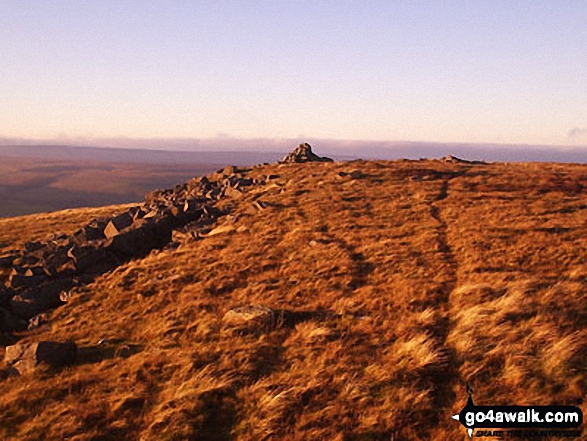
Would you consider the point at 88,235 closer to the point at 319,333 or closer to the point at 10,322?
the point at 10,322

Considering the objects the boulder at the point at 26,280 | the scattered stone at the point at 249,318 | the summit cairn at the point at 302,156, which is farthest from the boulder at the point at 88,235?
the summit cairn at the point at 302,156

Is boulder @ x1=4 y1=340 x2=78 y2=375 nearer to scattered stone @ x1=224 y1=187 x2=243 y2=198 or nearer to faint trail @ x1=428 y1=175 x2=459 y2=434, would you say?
faint trail @ x1=428 y1=175 x2=459 y2=434

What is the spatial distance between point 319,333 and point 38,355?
7.40 m

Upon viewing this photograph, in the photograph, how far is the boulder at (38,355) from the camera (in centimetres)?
1045

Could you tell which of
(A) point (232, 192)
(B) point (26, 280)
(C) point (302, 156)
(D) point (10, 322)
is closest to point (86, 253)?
(B) point (26, 280)

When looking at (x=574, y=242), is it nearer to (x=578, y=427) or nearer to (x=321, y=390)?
(x=578, y=427)

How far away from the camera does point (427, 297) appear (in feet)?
42.3

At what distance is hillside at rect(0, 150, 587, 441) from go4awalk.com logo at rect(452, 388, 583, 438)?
264 millimetres

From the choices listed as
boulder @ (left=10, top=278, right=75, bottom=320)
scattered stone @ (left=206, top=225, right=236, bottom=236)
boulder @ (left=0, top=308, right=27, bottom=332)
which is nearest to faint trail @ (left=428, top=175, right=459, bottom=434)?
scattered stone @ (left=206, top=225, right=236, bottom=236)

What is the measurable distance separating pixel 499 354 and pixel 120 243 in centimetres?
2022

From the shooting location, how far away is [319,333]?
1084 cm

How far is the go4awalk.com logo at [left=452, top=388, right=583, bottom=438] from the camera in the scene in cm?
678

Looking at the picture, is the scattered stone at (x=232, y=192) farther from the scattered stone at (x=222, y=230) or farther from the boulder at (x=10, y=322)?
the boulder at (x=10, y=322)

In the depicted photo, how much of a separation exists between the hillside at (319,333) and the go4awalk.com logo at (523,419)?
0.26 metres
